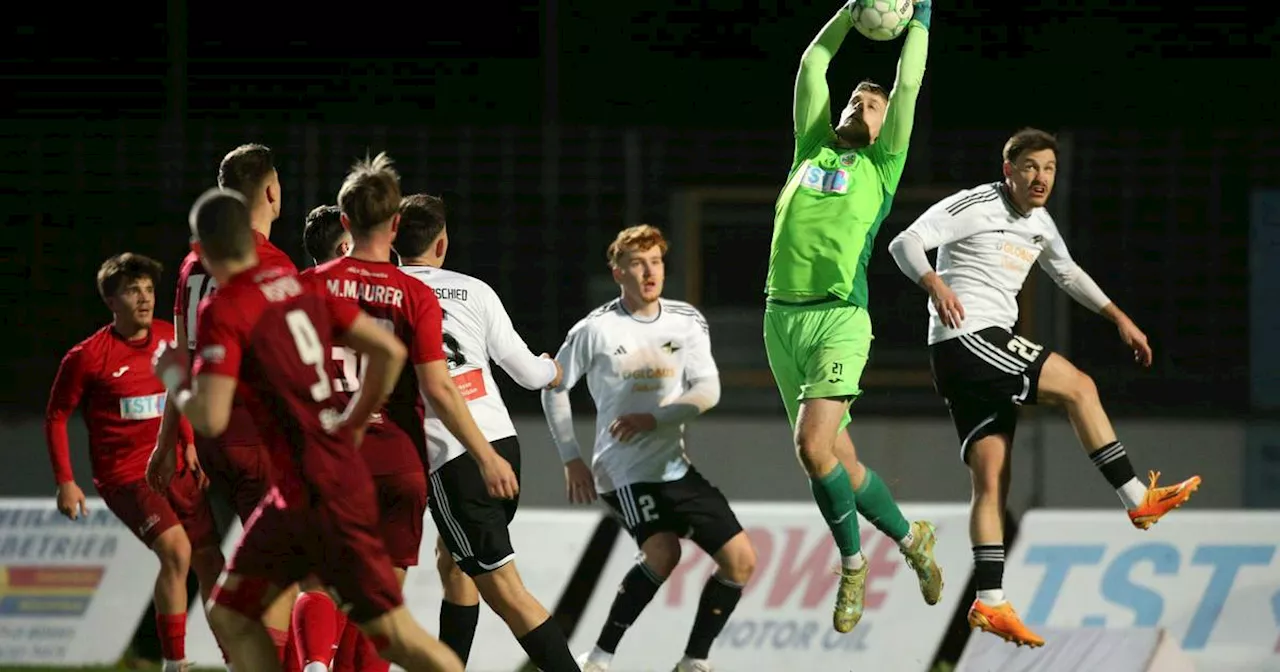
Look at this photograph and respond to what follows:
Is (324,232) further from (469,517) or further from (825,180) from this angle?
(825,180)

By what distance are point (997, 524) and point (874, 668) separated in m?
2.07

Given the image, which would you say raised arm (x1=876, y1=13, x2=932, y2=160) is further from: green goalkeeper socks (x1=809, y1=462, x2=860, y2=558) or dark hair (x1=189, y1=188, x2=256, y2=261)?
dark hair (x1=189, y1=188, x2=256, y2=261)

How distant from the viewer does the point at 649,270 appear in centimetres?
798

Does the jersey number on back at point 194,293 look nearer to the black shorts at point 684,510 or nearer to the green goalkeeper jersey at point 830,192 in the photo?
the black shorts at point 684,510

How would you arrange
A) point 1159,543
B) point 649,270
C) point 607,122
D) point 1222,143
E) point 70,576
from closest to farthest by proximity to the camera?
point 649,270 < point 1159,543 < point 70,576 < point 1222,143 < point 607,122

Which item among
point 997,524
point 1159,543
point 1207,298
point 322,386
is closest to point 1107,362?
point 1207,298

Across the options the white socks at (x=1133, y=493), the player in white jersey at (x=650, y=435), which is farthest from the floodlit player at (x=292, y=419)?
the white socks at (x=1133, y=493)

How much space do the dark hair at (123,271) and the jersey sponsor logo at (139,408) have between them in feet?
1.65

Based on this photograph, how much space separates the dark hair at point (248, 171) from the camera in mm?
6551

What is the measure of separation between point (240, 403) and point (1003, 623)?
311 centimetres

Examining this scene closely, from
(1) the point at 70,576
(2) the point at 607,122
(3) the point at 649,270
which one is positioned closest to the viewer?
(3) the point at 649,270

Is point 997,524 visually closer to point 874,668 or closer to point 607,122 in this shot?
point 874,668

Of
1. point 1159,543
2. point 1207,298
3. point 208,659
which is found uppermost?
point 1207,298

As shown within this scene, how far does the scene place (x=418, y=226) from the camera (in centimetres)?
686
